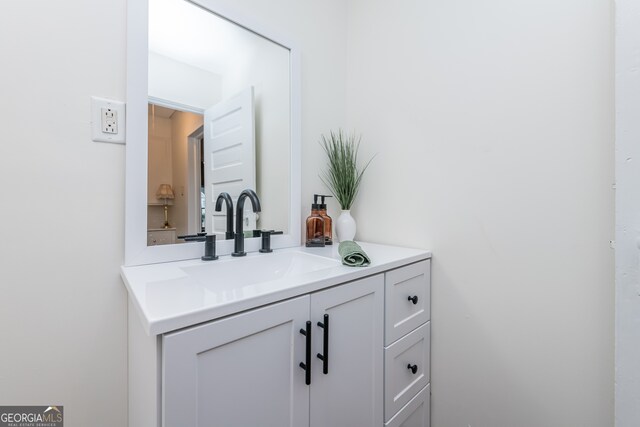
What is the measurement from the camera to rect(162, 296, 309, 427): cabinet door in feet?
1.69

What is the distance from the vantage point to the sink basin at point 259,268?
3.01ft

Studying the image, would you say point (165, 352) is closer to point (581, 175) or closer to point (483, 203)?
point (483, 203)

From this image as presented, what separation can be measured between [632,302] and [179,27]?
159 centimetres

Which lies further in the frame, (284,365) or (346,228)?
(346,228)

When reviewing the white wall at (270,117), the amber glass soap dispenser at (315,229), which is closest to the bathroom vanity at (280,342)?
the amber glass soap dispenser at (315,229)

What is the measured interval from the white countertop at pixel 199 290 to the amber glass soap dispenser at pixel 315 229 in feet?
0.80

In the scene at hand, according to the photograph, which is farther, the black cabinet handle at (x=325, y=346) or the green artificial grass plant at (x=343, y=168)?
the green artificial grass plant at (x=343, y=168)

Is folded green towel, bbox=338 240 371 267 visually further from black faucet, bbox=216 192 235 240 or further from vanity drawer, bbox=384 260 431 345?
black faucet, bbox=216 192 235 240

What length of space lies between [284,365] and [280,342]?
0.19 feet

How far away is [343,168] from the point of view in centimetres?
139

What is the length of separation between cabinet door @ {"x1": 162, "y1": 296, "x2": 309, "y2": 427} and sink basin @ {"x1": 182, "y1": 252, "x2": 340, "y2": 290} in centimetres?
24

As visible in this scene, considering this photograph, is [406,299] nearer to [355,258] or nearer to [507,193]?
[355,258]
